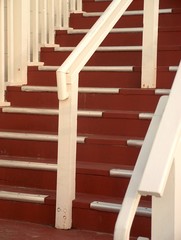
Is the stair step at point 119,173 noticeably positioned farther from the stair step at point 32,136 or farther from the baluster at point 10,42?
the baluster at point 10,42

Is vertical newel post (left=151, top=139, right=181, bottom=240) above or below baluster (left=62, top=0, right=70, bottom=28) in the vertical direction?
Result: below

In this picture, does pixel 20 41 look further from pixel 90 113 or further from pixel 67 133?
pixel 67 133

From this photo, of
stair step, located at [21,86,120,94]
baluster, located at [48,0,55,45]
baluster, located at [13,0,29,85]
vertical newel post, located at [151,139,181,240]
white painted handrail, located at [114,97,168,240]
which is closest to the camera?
white painted handrail, located at [114,97,168,240]

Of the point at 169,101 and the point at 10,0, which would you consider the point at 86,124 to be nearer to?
the point at 10,0

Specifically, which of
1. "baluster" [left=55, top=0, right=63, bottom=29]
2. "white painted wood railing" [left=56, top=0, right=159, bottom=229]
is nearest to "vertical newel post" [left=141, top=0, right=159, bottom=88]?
"white painted wood railing" [left=56, top=0, right=159, bottom=229]

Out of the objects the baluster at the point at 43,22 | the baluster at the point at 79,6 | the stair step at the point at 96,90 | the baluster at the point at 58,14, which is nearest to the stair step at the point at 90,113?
the stair step at the point at 96,90

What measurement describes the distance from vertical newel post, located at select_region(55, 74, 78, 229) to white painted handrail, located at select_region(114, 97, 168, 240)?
778 mm

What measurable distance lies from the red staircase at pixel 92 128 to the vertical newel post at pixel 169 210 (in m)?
0.81

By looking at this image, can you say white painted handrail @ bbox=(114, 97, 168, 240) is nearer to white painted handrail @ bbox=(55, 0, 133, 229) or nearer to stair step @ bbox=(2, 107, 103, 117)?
white painted handrail @ bbox=(55, 0, 133, 229)

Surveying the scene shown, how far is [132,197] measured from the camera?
1459mm

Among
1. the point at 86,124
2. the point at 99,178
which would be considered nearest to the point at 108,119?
the point at 86,124

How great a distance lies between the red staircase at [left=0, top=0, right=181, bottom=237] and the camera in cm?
263

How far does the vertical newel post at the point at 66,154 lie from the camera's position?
244 centimetres

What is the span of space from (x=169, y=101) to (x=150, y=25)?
1565 mm
